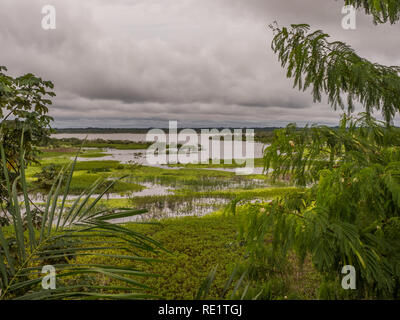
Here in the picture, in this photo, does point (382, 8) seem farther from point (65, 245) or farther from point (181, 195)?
point (181, 195)

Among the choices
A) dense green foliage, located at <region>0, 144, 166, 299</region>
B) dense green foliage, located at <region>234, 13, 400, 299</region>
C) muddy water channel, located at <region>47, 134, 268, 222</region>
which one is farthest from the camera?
muddy water channel, located at <region>47, 134, 268, 222</region>

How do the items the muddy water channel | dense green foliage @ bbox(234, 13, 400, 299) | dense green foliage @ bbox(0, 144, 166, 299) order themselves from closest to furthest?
dense green foliage @ bbox(0, 144, 166, 299) → dense green foliage @ bbox(234, 13, 400, 299) → the muddy water channel

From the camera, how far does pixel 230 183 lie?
845 inches

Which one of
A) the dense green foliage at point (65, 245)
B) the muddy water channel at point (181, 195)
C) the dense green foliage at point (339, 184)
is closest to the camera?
the dense green foliage at point (65, 245)

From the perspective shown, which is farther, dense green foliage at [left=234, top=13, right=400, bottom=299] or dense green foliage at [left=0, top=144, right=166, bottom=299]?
dense green foliage at [left=234, top=13, right=400, bottom=299]

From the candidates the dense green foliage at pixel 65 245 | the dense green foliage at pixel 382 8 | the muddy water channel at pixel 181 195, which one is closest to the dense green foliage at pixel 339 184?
the dense green foliage at pixel 382 8

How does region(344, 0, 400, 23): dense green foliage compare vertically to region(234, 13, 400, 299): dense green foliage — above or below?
above

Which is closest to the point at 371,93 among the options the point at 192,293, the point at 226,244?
the point at 192,293

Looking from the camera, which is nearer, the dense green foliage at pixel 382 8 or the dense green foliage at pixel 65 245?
the dense green foliage at pixel 65 245

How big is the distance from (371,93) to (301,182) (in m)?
1.05

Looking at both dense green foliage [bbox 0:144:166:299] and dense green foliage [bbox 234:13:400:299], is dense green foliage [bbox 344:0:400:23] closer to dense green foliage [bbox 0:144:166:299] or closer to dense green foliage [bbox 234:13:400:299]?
dense green foliage [bbox 234:13:400:299]

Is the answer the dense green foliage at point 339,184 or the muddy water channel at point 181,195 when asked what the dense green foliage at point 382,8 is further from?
the muddy water channel at point 181,195

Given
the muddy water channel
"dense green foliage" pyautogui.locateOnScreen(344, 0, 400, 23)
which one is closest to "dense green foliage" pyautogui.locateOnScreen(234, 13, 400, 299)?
"dense green foliage" pyautogui.locateOnScreen(344, 0, 400, 23)

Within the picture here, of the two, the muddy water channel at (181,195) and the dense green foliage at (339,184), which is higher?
the dense green foliage at (339,184)
